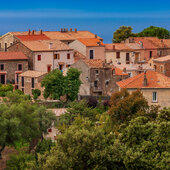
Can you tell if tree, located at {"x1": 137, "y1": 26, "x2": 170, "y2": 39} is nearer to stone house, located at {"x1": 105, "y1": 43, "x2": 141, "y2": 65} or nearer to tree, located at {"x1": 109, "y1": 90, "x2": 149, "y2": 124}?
stone house, located at {"x1": 105, "y1": 43, "x2": 141, "y2": 65}

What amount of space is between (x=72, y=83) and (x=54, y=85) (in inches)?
89.8

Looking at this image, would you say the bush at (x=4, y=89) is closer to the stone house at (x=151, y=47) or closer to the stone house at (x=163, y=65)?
the stone house at (x=163, y=65)

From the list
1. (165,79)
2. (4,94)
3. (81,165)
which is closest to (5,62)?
(4,94)

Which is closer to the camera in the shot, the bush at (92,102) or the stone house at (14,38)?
the bush at (92,102)

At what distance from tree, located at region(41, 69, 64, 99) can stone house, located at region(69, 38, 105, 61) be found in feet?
63.4

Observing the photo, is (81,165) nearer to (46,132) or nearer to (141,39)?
(46,132)

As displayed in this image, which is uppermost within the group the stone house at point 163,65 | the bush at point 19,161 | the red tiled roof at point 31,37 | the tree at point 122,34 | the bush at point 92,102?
the tree at point 122,34

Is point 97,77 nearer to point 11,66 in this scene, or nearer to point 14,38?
point 11,66


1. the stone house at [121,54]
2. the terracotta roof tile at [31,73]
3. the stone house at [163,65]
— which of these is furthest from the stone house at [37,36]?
the stone house at [163,65]

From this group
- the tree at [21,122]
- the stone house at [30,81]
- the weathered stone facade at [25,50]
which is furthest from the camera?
the weathered stone facade at [25,50]

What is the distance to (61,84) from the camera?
77.1 meters

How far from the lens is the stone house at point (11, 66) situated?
84875mm

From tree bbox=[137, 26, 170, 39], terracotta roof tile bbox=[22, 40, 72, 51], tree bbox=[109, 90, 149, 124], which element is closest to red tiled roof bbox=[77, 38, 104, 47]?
terracotta roof tile bbox=[22, 40, 72, 51]

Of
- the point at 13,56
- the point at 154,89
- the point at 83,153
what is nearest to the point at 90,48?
the point at 13,56
